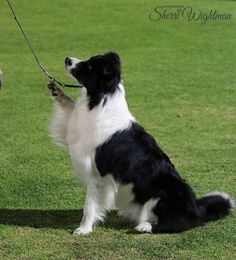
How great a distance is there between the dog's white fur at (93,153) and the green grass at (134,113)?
17 centimetres

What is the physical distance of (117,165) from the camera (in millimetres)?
4699

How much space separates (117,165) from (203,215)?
35.4 inches

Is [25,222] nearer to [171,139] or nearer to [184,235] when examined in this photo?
[184,235]

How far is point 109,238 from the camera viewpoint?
4645 millimetres

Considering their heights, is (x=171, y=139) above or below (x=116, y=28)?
above

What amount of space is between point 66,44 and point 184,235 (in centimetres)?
1130

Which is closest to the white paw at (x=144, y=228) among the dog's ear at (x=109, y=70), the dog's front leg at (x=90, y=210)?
the dog's front leg at (x=90, y=210)

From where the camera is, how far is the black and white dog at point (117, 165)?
15.2 ft

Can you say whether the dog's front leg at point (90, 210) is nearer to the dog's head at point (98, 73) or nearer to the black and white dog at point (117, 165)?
the black and white dog at point (117, 165)

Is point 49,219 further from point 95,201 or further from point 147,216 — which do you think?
point 147,216

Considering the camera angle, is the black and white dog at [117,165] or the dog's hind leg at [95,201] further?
the dog's hind leg at [95,201]

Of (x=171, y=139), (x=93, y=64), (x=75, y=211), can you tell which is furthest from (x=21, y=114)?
(x=93, y=64)

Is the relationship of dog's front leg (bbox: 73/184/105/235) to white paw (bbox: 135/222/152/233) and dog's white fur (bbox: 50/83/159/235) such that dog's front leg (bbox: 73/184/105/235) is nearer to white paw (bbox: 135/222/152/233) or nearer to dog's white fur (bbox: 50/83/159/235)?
dog's white fur (bbox: 50/83/159/235)

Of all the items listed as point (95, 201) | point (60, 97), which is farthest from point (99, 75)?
point (95, 201)
